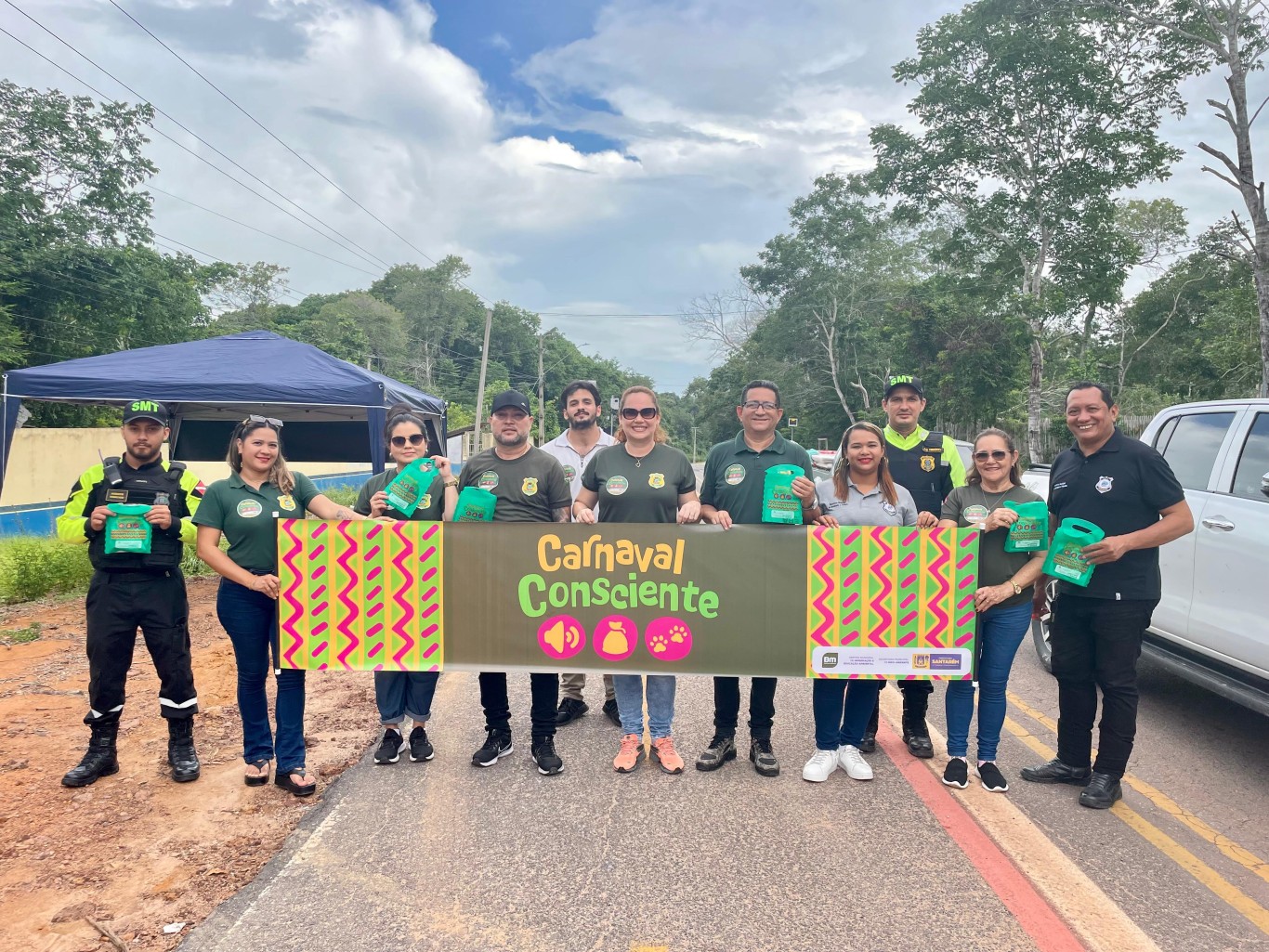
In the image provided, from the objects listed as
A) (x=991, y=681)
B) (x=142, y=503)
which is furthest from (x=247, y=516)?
(x=991, y=681)

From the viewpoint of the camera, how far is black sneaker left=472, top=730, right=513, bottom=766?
14.7ft

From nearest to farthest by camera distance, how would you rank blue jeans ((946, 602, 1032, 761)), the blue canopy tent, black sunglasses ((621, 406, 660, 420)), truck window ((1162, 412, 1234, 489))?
1. blue jeans ((946, 602, 1032, 761))
2. black sunglasses ((621, 406, 660, 420))
3. truck window ((1162, 412, 1234, 489))
4. the blue canopy tent

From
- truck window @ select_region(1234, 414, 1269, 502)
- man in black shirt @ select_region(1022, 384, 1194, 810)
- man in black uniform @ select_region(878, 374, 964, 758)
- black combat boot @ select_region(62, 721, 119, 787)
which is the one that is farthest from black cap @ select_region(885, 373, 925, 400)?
black combat boot @ select_region(62, 721, 119, 787)

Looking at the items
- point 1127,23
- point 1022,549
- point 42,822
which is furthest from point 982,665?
point 1127,23

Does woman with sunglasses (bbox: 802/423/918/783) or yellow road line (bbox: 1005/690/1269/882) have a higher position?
woman with sunglasses (bbox: 802/423/918/783)

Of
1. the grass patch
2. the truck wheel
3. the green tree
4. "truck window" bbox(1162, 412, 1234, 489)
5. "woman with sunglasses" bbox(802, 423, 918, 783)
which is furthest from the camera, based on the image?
the green tree

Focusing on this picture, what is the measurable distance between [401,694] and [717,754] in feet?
5.96

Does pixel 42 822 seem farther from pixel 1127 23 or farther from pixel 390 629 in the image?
pixel 1127 23

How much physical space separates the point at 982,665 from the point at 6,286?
28.2 metres

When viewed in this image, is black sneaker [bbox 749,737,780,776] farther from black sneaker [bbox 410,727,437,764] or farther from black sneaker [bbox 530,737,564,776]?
black sneaker [bbox 410,727,437,764]

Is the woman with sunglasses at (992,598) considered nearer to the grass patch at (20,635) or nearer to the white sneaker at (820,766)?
the white sneaker at (820,766)

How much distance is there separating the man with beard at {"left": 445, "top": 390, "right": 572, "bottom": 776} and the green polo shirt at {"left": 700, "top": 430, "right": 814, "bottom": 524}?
0.86m

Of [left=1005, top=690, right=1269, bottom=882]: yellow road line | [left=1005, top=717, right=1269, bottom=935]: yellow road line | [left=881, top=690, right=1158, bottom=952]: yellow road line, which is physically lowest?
[left=1005, top=690, right=1269, bottom=882]: yellow road line

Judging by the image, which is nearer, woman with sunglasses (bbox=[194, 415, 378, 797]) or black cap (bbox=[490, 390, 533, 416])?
woman with sunglasses (bbox=[194, 415, 378, 797])
